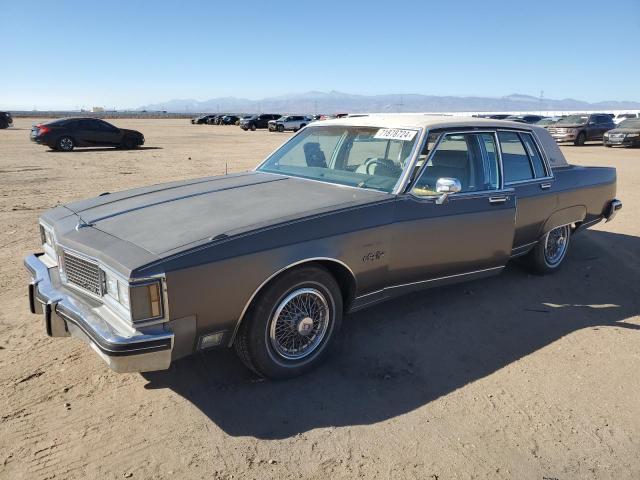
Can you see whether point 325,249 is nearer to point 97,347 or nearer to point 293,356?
point 293,356

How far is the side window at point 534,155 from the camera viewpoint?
4.98 metres

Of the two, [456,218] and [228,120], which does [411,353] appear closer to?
[456,218]

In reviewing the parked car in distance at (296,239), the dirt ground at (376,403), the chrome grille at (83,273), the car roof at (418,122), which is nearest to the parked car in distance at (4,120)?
the dirt ground at (376,403)

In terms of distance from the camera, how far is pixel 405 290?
3.85m

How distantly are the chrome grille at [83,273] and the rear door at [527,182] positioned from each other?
346 cm

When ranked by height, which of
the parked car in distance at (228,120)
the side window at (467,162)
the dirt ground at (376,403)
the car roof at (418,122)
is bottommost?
the dirt ground at (376,403)

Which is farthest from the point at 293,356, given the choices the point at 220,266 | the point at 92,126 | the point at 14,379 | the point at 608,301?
the point at 92,126

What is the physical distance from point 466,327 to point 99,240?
9.32 ft

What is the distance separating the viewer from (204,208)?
3.49 meters

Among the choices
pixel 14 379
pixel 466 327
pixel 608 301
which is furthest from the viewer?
pixel 608 301

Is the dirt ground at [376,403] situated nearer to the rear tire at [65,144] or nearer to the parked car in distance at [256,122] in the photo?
the rear tire at [65,144]

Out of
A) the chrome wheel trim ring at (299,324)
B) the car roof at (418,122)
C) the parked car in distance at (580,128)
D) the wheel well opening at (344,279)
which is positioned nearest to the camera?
the chrome wheel trim ring at (299,324)

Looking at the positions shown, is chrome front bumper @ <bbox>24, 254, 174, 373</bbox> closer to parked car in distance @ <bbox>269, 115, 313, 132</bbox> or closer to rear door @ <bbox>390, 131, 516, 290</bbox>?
rear door @ <bbox>390, 131, 516, 290</bbox>

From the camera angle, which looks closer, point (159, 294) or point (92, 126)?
point (159, 294)
